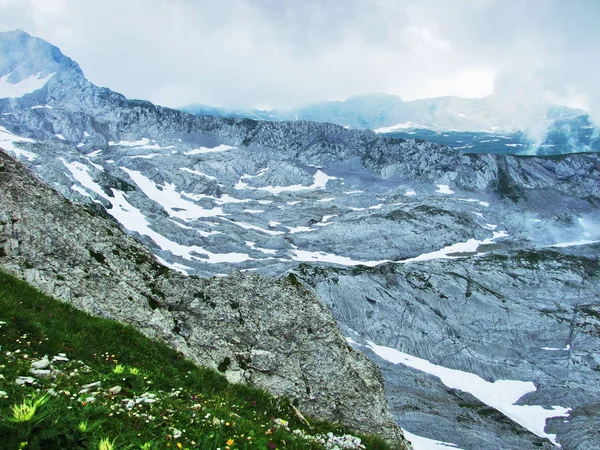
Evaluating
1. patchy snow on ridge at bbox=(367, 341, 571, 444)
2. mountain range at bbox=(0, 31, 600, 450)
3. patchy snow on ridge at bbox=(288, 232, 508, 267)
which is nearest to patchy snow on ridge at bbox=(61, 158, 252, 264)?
mountain range at bbox=(0, 31, 600, 450)

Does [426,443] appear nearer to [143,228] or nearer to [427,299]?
[427,299]

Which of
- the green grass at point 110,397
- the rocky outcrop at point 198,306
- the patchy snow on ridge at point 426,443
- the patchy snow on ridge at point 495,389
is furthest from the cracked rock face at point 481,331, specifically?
the green grass at point 110,397

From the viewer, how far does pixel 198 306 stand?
24.2 meters

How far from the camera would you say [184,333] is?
2184 centimetres

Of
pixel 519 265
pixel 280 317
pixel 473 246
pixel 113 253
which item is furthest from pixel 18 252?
pixel 473 246

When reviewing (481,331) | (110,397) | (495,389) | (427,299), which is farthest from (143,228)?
(110,397)

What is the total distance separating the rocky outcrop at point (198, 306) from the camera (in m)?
20.5

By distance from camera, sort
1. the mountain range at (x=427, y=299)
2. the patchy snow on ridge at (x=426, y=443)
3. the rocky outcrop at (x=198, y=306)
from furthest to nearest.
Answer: the mountain range at (x=427, y=299), the patchy snow on ridge at (x=426, y=443), the rocky outcrop at (x=198, y=306)

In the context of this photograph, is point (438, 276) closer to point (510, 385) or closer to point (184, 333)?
point (510, 385)

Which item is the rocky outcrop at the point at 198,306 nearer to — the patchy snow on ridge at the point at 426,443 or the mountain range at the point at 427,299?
the mountain range at the point at 427,299

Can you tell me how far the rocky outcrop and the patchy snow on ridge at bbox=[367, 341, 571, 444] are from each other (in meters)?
88.2

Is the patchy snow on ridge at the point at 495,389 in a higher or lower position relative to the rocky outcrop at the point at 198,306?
lower

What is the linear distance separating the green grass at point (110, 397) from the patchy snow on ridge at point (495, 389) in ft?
327

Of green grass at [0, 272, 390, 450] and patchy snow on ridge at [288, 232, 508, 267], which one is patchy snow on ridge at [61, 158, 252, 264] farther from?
green grass at [0, 272, 390, 450]
